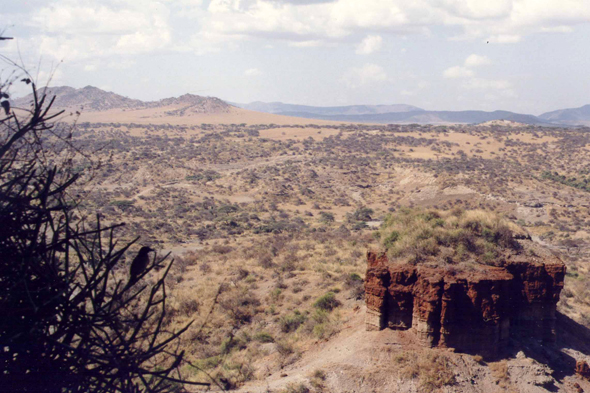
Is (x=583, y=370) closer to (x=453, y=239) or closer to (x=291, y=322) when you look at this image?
(x=453, y=239)

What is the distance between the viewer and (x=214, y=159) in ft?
212

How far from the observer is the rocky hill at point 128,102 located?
141 m

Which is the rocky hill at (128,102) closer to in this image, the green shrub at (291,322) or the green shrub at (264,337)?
the green shrub at (291,322)

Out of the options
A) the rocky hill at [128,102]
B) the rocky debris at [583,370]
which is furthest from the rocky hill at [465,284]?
the rocky hill at [128,102]

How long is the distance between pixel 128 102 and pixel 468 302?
166 metres

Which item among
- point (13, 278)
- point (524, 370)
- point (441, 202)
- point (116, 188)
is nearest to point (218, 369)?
point (524, 370)

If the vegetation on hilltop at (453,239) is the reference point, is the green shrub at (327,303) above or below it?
below

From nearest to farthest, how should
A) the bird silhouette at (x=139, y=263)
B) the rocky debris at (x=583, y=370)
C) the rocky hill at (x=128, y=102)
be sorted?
the bird silhouette at (x=139, y=263)
the rocky debris at (x=583, y=370)
the rocky hill at (x=128, y=102)

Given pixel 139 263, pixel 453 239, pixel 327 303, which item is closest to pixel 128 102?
pixel 327 303

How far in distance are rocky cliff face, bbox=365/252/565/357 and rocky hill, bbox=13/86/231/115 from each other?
437ft

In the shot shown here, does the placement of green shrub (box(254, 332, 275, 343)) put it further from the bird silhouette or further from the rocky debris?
the bird silhouette

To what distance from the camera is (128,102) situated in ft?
526

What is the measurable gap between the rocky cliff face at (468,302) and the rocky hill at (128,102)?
133107 millimetres

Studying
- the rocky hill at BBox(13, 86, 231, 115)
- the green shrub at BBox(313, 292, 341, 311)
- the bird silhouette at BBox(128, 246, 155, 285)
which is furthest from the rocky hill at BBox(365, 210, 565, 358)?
the rocky hill at BBox(13, 86, 231, 115)
